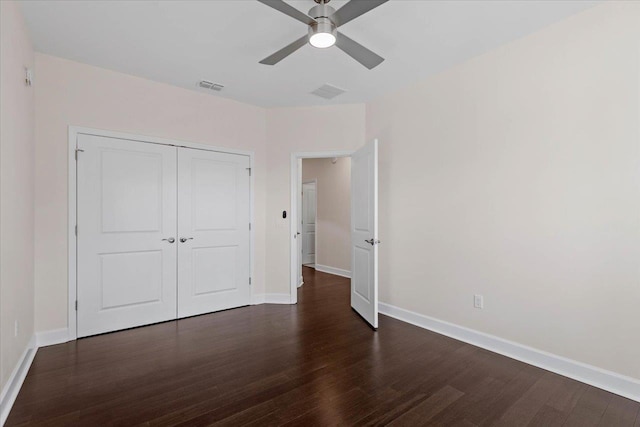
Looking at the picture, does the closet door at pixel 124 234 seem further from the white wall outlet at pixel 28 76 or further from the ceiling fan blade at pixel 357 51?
the ceiling fan blade at pixel 357 51

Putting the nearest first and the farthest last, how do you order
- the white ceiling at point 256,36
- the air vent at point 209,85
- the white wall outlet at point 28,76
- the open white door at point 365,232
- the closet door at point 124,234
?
the white ceiling at point 256,36, the white wall outlet at point 28,76, the closet door at point 124,234, the open white door at point 365,232, the air vent at point 209,85

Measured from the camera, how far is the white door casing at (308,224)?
→ 7793 millimetres

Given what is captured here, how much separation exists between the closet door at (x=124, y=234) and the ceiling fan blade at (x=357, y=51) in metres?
2.46

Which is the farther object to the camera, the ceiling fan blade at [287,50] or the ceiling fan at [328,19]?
the ceiling fan blade at [287,50]

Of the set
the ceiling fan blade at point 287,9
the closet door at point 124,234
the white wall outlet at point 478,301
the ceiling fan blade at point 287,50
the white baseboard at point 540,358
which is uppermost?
the ceiling fan blade at point 287,9

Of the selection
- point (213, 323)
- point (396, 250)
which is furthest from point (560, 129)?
point (213, 323)

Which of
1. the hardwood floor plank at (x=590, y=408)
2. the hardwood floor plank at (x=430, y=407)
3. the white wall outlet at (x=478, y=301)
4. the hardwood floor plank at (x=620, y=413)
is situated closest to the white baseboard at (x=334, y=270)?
the white wall outlet at (x=478, y=301)

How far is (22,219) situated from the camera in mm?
2494

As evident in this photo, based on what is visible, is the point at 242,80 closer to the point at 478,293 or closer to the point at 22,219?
the point at 22,219

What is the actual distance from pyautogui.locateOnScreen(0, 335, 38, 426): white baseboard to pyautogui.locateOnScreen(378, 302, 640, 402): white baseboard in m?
3.43

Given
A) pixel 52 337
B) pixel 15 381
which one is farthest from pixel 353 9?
pixel 52 337

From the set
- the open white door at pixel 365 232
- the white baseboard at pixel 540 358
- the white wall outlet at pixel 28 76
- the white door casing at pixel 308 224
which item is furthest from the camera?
the white door casing at pixel 308 224

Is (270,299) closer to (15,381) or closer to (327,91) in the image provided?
(15,381)

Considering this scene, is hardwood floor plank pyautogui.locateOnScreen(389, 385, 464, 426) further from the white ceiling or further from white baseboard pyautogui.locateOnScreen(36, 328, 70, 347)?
white baseboard pyautogui.locateOnScreen(36, 328, 70, 347)
